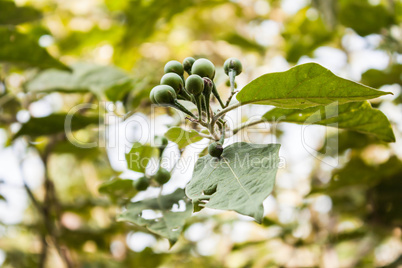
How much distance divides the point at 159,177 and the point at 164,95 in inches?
13.0

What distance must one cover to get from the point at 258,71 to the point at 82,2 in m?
1.64

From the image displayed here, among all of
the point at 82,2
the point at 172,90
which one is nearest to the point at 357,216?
the point at 172,90

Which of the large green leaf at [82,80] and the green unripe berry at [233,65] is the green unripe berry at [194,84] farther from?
the large green leaf at [82,80]

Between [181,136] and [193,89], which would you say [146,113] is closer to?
[181,136]

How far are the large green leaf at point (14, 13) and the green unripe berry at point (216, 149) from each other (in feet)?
5.14

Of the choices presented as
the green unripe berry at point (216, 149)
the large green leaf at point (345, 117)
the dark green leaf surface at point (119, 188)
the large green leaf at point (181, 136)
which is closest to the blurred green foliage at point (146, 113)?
the dark green leaf surface at point (119, 188)

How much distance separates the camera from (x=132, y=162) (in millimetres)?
1161

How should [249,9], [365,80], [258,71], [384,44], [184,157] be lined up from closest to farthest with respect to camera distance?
[184,157], [365,80], [384,44], [258,71], [249,9]

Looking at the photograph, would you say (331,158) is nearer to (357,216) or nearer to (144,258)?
(357,216)

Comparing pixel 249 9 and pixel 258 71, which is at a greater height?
pixel 249 9

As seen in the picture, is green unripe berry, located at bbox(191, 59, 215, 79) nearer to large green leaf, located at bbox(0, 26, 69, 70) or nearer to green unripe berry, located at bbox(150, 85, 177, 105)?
green unripe berry, located at bbox(150, 85, 177, 105)

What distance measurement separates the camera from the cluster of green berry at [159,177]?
3.58 feet

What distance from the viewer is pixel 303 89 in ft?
2.74

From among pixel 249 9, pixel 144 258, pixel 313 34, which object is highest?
pixel 249 9
